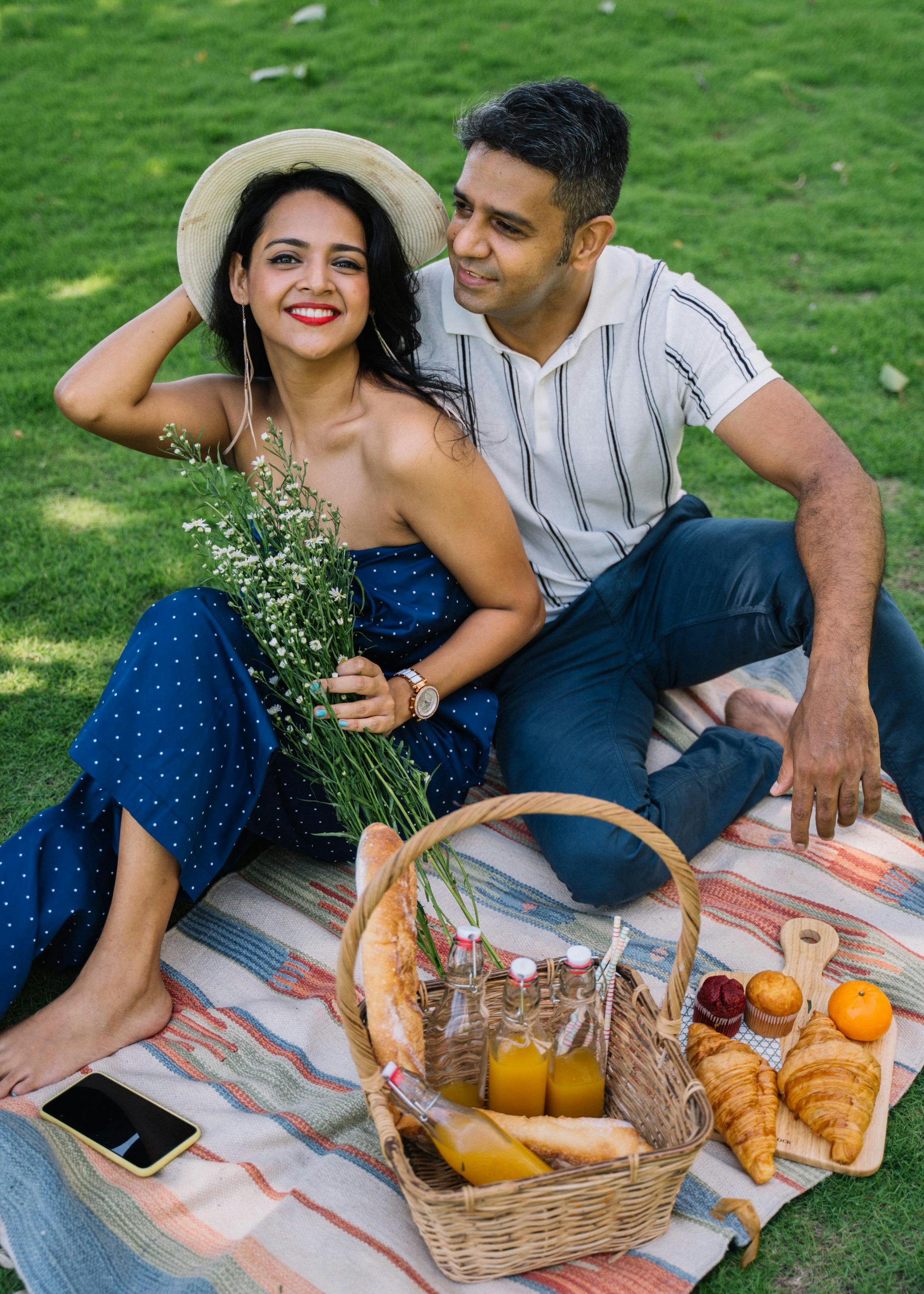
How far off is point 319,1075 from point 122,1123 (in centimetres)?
46

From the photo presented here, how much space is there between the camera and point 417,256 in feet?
10.9

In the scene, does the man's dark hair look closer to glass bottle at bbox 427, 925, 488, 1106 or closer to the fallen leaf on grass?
glass bottle at bbox 427, 925, 488, 1106

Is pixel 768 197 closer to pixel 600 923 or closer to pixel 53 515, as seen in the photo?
pixel 53 515

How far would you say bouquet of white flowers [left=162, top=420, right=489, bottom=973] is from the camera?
2.62 meters

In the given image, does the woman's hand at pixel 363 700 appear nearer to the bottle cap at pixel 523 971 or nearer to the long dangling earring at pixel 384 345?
the bottle cap at pixel 523 971

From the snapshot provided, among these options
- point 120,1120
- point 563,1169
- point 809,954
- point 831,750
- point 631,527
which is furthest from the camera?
point 631,527

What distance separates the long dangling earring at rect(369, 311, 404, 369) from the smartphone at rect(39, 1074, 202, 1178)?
202cm

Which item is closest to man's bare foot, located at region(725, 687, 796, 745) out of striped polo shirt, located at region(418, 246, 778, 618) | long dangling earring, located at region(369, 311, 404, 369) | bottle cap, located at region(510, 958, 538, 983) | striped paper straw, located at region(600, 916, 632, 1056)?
striped polo shirt, located at region(418, 246, 778, 618)

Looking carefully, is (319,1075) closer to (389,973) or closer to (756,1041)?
(389,973)

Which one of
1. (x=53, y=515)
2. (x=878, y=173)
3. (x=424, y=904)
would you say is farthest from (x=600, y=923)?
(x=878, y=173)

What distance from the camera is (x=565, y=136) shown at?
9.94ft

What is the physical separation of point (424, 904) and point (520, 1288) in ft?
4.03

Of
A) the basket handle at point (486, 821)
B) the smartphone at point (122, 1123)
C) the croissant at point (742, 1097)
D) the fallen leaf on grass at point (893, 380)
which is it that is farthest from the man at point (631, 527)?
the fallen leaf on grass at point (893, 380)

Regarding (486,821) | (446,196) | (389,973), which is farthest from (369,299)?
(446,196)
